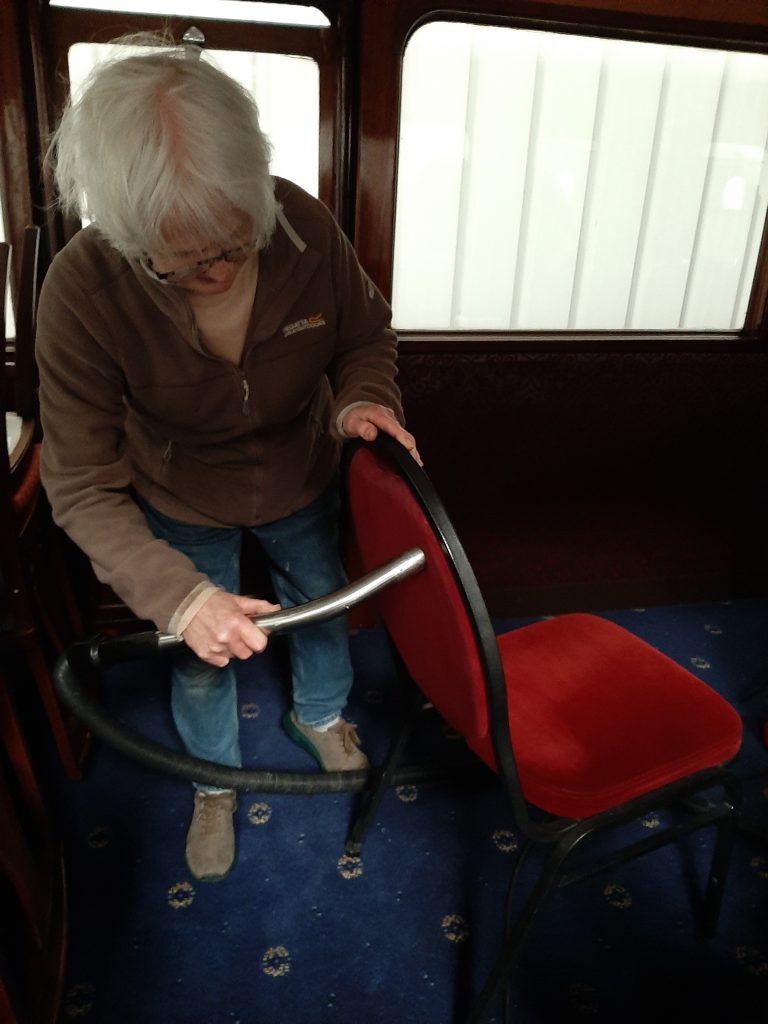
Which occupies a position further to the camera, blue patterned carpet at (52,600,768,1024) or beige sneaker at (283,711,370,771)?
beige sneaker at (283,711,370,771)

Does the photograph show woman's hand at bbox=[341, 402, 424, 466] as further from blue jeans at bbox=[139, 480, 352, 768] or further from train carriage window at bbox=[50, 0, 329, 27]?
train carriage window at bbox=[50, 0, 329, 27]

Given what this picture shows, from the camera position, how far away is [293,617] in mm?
927

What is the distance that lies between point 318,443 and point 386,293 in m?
0.71

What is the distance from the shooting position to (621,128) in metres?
2.15

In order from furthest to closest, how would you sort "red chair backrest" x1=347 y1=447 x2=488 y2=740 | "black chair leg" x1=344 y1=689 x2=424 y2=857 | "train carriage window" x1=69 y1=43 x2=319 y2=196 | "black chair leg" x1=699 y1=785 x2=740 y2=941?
"train carriage window" x1=69 y1=43 x2=319 y2=196, "black chair leg" x1=344 y1=689 x2=424 y2=857, "black chair leg" x1=699 y1=785 x2=740 y2=941, "red chair backrest" x1=347 y1=447 x2=488 y2=740

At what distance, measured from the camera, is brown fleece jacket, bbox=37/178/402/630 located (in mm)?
1160

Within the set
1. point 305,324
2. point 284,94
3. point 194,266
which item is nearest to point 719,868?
point 305,324

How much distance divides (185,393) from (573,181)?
1438mm

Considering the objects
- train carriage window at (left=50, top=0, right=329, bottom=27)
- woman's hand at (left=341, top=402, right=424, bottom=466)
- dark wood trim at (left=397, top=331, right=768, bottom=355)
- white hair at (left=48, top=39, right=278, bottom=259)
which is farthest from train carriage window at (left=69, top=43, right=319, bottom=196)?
woman's hand at (left=341, top=402, right=424, bottom=466)

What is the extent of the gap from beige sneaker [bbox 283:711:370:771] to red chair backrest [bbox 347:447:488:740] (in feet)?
2.40

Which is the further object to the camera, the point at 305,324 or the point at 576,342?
the point at 576,342

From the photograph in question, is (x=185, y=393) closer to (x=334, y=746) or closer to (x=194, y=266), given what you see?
(x=194, y=266)

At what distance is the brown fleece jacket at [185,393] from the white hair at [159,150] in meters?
0.14

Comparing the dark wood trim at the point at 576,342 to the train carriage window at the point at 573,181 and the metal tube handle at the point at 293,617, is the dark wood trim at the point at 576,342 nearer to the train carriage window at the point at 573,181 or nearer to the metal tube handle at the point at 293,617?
the train carriage window at the point at 573,181
